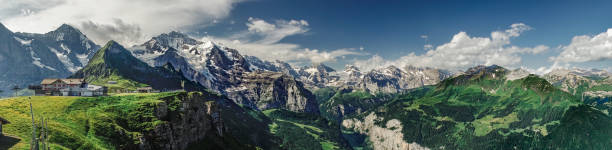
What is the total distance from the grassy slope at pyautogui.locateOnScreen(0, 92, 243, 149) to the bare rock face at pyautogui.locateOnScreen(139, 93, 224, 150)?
3.14 meters

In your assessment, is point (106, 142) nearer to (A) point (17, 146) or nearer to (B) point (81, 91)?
(A) point (17, 146)

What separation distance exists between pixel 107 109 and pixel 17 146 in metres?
39.8

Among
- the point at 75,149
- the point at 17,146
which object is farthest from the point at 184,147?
the point at 17,146

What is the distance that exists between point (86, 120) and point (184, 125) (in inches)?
1537

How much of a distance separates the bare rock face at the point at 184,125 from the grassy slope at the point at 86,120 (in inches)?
123

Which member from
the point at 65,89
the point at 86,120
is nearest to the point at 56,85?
the point at 65,89

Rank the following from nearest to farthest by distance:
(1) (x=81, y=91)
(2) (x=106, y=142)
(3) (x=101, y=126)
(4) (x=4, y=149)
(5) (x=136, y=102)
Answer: (4) (x=4, y=149), (2) (x=106, y=142), (3) (x=101, y=126), (5) (x=136, y=102), (1) (x=81, y=91)

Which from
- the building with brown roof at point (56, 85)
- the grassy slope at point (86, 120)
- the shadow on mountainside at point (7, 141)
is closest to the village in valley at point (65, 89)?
the building with brown roof at point (56, 85)

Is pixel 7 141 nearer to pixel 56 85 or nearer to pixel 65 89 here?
pixel 65 89

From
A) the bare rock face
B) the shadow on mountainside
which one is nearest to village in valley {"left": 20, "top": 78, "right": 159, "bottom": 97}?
the bare rock face

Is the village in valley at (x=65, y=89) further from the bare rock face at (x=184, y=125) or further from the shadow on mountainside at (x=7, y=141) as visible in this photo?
the shadow on mountainside at (x=7, y=141)

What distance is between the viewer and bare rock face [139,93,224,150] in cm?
11025

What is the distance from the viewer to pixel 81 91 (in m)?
129

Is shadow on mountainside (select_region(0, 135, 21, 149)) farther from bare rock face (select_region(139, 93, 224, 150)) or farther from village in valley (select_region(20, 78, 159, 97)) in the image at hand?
village in valley (select_region(20, 78, 159, 97))
